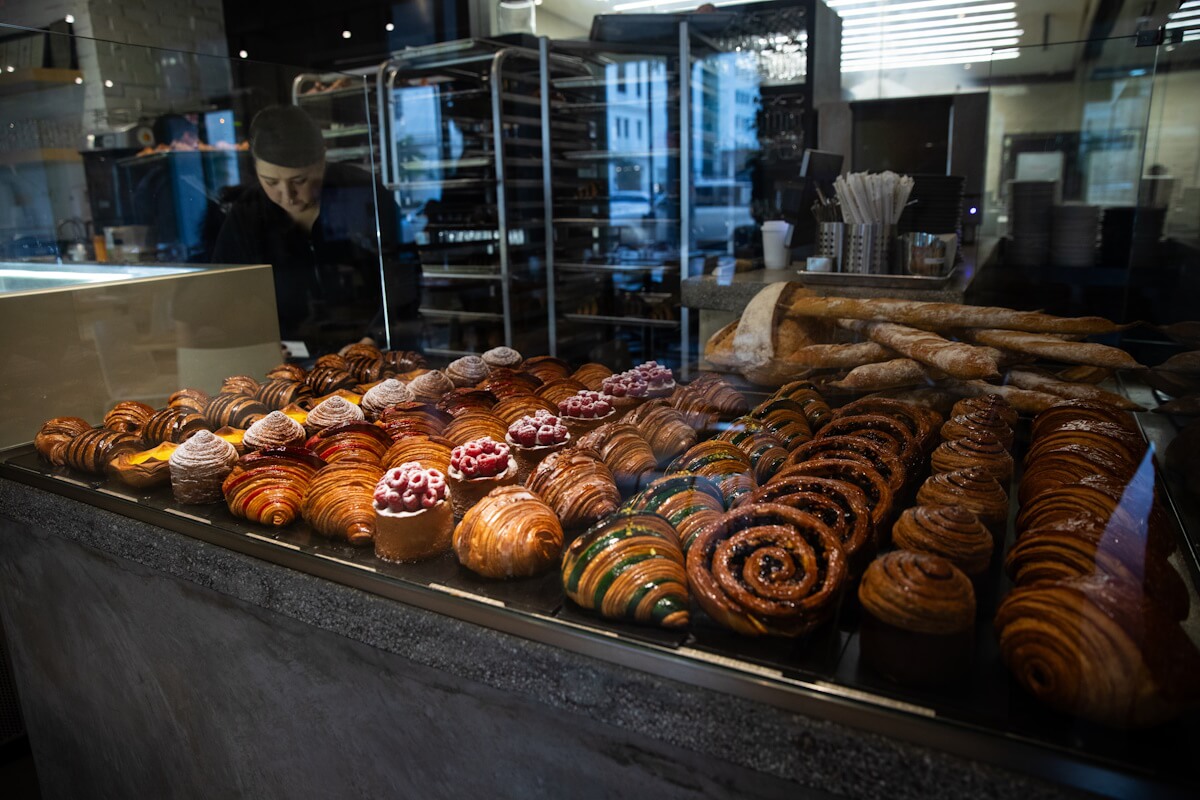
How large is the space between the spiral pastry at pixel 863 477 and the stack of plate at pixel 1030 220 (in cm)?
258

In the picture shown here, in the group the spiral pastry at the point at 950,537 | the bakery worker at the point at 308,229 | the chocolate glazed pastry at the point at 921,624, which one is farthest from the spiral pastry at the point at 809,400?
the bakery worker at the point at 308,229

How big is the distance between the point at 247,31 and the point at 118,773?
396 cm

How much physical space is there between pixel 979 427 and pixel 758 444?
371 mm

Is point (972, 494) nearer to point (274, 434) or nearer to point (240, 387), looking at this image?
point (274, 434)

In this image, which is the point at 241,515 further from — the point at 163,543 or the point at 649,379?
the point at 649,379

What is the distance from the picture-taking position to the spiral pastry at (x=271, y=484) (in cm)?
141

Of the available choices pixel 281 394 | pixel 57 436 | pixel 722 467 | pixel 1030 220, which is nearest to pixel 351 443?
pixel 281 394

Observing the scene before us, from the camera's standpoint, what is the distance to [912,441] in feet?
4.58

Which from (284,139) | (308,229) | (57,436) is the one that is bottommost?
(57,436)

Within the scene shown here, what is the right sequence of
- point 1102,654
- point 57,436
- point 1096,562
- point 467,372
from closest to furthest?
point 1102,654, point 1096,562, point 57,436, point 467,372

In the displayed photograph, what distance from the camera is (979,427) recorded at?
1392 millimetres

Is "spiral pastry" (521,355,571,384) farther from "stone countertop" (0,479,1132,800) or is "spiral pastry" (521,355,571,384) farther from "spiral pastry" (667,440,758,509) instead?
"stone countertop" (0,479,1132,800)

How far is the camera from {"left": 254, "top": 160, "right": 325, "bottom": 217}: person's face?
3.39 m

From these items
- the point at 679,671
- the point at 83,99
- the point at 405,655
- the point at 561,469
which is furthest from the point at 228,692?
the point at 83,99
